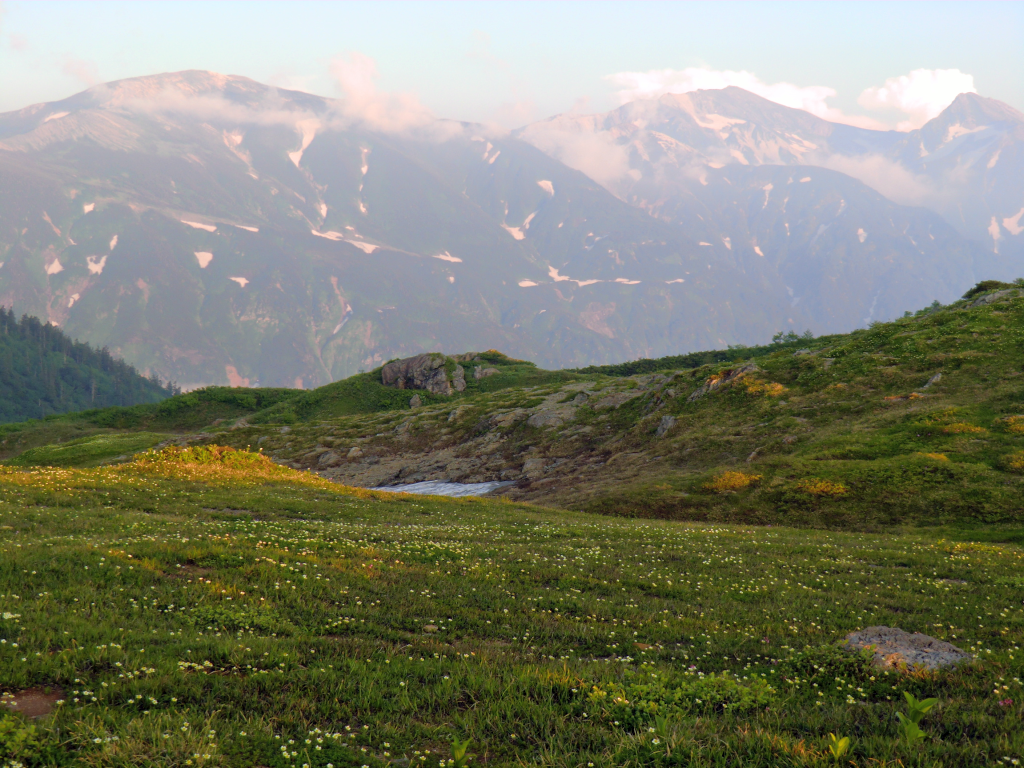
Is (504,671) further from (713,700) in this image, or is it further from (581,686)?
(713,700)

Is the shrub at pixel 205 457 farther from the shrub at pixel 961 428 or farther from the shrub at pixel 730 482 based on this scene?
the shrub at pixel 961 428

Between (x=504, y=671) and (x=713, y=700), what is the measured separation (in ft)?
10.5

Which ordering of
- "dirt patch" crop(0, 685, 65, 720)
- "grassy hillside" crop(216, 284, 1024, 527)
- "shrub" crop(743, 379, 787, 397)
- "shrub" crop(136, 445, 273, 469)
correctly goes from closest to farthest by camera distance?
"dirt patch" crop(0, 685, 65, 720) → "grassy hillside" crop(216, 284, 1024, 527) → "shrub" crop(136, 445, 273, 469) → "shrub" crop(743, 379, 787, 397)

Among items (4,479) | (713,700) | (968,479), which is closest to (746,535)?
(968,479)

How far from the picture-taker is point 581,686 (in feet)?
28.9

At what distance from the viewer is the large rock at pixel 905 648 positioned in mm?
10438

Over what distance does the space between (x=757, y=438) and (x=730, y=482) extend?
10523mm

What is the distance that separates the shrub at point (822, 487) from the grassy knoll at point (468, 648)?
14.0m

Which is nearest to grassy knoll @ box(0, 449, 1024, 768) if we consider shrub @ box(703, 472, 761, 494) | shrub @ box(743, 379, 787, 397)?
shrub @ box(703, 472, 761, 494)

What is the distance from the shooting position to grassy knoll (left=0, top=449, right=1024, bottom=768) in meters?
6.99

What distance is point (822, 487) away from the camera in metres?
36.2

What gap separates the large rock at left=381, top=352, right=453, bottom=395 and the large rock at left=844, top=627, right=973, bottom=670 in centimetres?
9820

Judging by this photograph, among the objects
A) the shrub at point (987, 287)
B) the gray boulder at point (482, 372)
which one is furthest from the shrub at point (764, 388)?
the gray boulder at point (482, 372)

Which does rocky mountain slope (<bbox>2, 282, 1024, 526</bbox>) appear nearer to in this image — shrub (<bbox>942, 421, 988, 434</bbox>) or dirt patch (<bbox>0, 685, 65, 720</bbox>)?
shrub (<bbox>942, 421, 988, 434</bbox>)
